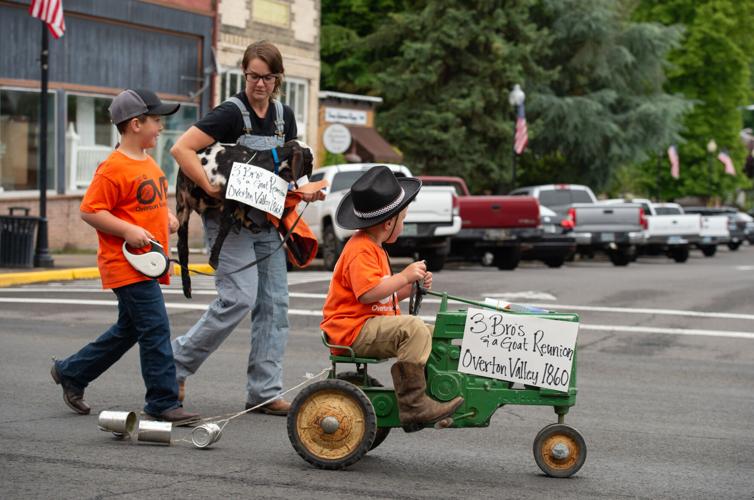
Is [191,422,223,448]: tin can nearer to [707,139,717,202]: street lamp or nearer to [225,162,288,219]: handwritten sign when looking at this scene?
[225,162,288,219]: handwritten sign

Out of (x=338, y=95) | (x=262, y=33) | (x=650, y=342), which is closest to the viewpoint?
(x=650, y=342)

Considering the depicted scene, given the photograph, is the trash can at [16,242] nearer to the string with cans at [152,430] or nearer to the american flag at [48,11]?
the american flag at [48,11]

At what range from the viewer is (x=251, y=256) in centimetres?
758

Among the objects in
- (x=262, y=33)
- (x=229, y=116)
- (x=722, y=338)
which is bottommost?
(x=722, y=338)

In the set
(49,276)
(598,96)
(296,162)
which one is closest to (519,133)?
(598,96)

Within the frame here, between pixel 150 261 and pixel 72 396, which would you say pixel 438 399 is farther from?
pixel 72 396

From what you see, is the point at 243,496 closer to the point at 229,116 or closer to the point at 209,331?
the point at 209,331

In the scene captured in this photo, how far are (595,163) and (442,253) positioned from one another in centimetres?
2502

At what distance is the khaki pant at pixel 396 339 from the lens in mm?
6203

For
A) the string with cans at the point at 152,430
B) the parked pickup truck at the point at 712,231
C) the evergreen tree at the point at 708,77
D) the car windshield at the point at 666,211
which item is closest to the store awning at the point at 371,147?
the car windshield at the point at 666,211

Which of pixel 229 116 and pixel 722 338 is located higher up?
pixel 229 116

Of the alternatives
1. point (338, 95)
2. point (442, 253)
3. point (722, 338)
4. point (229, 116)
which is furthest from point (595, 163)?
point (229, 116)

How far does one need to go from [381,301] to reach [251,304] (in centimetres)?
133

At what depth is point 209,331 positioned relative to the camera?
24.6ft
